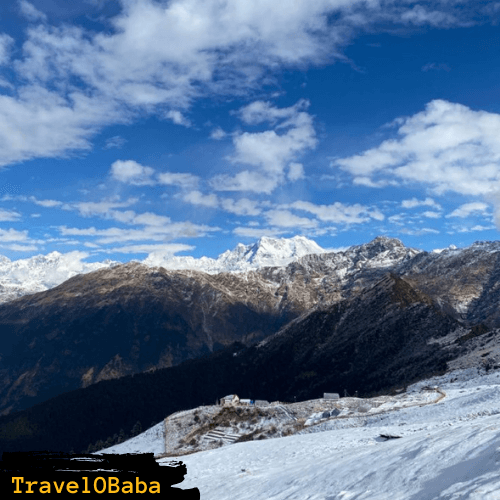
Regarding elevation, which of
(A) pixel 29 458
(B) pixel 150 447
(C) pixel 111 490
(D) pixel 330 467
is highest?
(A) pixel 29 458

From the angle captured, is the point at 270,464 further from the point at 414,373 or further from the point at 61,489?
the point at 414,373

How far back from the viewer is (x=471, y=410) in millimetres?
50906

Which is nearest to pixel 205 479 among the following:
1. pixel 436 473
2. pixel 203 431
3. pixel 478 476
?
pixel 436 473

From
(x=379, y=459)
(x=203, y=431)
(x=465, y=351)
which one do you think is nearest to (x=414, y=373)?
(x=465, y=351)

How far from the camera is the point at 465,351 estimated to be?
178750mm

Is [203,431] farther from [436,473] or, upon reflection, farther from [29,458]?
[29,458]

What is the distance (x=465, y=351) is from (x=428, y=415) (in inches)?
5445

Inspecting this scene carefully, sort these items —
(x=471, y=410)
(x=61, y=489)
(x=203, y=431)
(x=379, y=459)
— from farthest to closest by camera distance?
(x=203, y=431)
(x=471, y=410)
(x=379, y=459)
(x=61, y=489)

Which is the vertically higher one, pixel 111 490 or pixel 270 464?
pixel 111 490

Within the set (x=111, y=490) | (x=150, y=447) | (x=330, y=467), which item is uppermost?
(x=111, y=490)

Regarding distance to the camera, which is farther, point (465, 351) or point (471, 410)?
point (465, 351)

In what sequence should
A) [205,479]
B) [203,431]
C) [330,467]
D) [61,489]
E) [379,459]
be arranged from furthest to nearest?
[203,431], [205,479], [330,467], [379,459], [61,489]

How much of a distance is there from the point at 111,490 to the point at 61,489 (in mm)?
810

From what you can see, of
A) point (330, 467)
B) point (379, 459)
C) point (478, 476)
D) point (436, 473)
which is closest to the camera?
point (478, 476)
